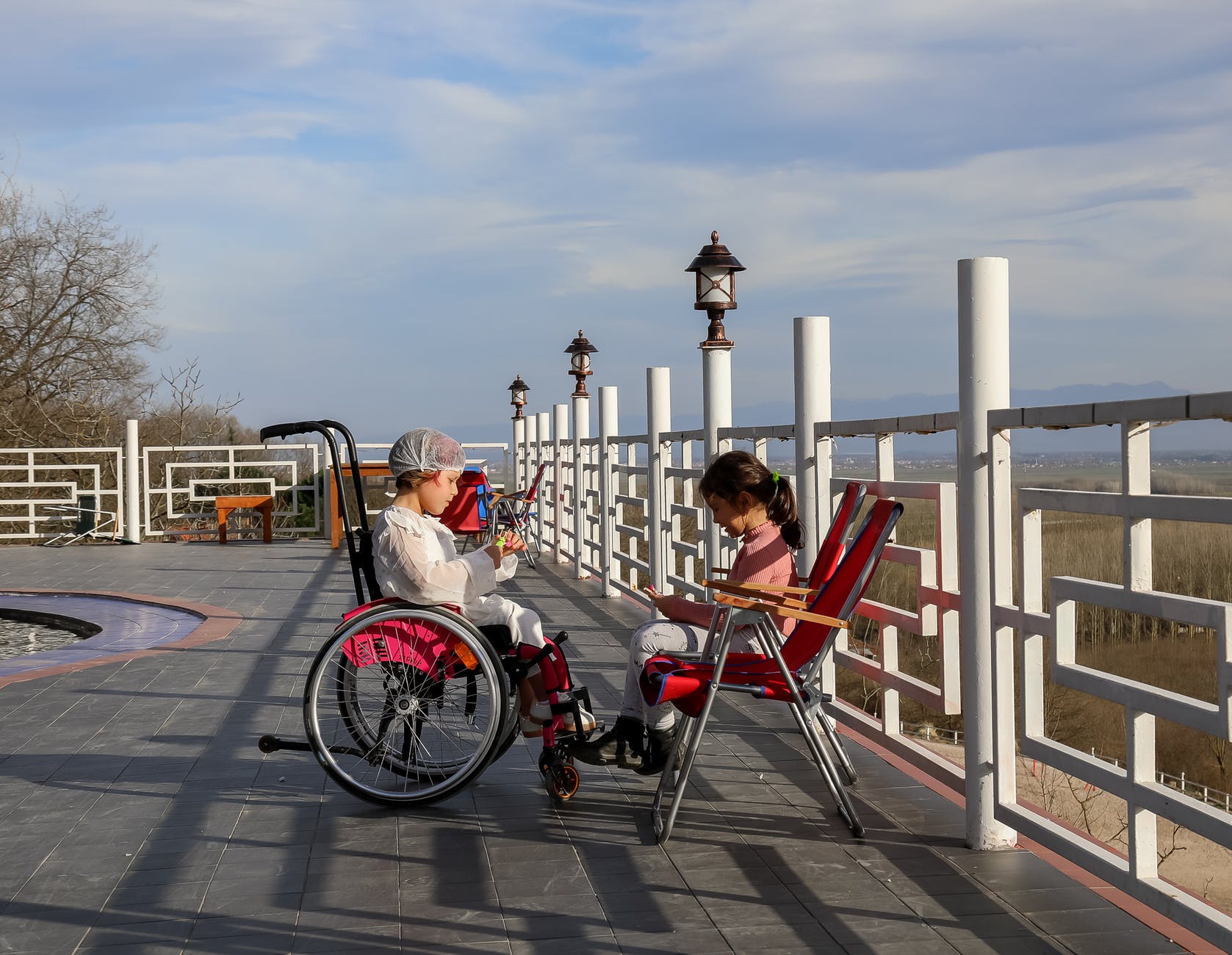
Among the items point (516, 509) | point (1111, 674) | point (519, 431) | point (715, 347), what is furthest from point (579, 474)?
point (1111, 674)

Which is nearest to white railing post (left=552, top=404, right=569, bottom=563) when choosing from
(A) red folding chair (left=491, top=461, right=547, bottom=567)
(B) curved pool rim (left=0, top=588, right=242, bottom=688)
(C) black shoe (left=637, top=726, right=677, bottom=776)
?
(A) red folding chair (left=491, top=461, right=547, bottom=567)

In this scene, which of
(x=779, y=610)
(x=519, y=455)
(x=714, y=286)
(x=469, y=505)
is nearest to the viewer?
(x=779, y=610)

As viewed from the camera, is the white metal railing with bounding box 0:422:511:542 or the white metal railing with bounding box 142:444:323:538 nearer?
the white metal railing with bounding box 0:422:511:542

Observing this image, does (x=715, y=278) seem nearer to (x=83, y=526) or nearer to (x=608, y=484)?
(x=608, y=484)

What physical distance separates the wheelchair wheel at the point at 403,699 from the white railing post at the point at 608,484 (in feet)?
17.5

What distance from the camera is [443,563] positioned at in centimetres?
353

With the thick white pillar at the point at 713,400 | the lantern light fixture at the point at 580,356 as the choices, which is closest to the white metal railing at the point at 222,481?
the lantern light fixture at the point at 580,356

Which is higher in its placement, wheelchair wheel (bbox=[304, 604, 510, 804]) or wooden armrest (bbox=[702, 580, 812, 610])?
wooden armrest (bbox=[702, 580, 812, 610])

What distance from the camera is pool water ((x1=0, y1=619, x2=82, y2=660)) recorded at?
7516 millimetres

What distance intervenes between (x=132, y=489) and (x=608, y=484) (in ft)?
28.0

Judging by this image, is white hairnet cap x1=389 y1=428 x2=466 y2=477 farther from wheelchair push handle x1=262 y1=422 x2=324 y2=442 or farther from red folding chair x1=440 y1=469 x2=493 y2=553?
red folding chair x1=440 y1=469 x2=493 y2=553

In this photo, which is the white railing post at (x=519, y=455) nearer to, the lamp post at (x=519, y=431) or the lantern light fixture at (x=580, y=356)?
the lamp post at (x=519, y=431)

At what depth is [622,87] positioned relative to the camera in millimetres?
9516

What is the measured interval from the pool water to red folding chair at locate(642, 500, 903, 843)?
207 inches
